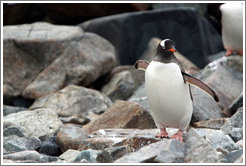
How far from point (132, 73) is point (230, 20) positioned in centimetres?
269

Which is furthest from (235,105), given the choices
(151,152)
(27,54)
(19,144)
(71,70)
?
(27,54)

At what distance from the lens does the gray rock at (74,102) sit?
Result: 330 inches

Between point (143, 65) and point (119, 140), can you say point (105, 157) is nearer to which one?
point (119, 140)

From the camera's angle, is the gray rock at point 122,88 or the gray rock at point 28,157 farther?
the gray rock at point 122,88

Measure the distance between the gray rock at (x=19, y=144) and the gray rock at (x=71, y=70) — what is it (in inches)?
141

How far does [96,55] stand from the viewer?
9695 millimetres

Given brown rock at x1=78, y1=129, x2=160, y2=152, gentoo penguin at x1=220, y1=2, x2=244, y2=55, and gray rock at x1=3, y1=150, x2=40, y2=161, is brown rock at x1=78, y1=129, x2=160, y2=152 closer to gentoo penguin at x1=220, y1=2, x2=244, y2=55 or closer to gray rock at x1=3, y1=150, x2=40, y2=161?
gray rock at x1=3, y1=150, x2=40, y2=161

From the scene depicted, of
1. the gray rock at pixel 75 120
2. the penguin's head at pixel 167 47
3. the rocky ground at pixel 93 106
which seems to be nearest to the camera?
the rocky ground at pixel 93 106

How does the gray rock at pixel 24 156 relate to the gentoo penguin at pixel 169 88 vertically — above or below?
below

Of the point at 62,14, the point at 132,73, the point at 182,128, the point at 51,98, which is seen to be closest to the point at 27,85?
the point at 51,98

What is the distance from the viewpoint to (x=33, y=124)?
6.47 metres

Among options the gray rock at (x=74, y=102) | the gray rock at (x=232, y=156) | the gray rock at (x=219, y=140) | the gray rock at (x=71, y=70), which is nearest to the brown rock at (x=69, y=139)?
the gray rock at (x=219, y=140)

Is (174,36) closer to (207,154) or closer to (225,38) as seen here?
(225,38)

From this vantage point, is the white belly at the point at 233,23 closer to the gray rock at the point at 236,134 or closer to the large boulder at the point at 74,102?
the large boulder at the point at 74,102
